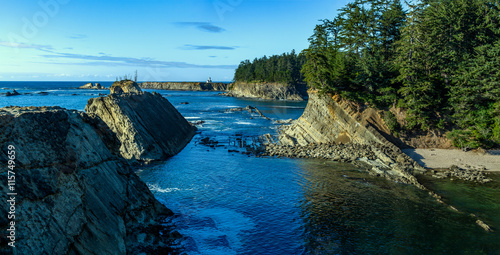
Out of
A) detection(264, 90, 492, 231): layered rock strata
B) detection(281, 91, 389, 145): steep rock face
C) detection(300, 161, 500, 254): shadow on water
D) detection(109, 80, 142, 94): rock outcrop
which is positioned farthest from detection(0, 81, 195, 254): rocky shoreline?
detection(109, 80, 142, 94): rock outcrop

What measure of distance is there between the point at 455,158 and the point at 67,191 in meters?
45.4

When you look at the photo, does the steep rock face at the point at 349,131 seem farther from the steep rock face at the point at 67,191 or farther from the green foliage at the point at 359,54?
the steep rock face at the point at 67,191

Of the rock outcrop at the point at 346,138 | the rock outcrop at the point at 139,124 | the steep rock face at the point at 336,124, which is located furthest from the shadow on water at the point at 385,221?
the rock outcrop at the point at 139,124

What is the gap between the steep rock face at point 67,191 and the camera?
14219 millimetres

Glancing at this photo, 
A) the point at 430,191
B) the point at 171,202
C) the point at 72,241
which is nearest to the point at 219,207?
the point at 171,202

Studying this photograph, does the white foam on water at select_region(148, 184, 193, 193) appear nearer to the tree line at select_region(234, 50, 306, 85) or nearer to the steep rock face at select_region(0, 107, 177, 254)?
the steep rock face at select_region(0, 107, 177, 254)

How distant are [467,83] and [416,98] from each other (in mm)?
6691

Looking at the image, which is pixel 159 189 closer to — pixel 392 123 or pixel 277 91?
pixel 392 123

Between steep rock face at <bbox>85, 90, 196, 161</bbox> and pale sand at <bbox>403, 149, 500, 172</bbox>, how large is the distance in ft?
117

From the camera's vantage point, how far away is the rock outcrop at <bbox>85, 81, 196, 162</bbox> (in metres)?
40.5

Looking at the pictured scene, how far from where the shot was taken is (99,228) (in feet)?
55.3

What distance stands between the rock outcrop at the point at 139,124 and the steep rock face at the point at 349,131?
802 inches

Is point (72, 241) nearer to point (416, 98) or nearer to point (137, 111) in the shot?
point (137, 111)

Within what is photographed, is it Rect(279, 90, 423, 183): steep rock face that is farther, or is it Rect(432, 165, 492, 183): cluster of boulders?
Rect(279, 90, 423, 183): steep rock face
